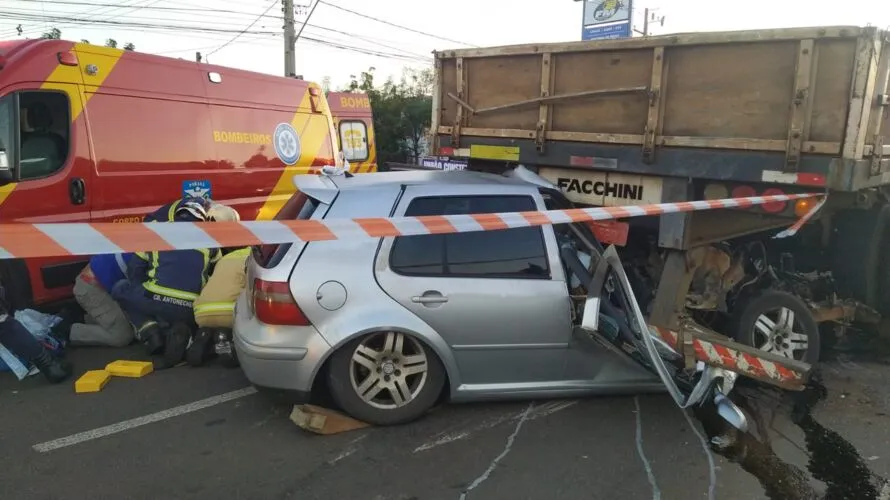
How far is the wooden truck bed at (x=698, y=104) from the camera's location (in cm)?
396

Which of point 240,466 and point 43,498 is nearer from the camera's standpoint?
point 43,498

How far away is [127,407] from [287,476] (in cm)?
157

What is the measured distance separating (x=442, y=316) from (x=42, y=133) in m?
4.23

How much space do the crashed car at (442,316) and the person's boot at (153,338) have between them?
5.14 feet

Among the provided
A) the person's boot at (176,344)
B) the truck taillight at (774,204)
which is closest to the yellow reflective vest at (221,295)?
the person's boot at (176,344)

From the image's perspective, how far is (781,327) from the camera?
482cm

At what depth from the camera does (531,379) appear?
4043 millimetres

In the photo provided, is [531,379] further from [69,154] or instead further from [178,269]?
[69,154]

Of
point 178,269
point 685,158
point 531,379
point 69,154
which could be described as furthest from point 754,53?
point 69,154

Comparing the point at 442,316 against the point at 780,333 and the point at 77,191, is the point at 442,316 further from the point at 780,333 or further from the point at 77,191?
the point at 77,191

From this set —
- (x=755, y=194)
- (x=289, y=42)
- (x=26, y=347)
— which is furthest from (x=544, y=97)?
(x=289, y=42)

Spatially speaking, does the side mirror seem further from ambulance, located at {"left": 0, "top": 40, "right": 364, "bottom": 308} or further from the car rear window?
the car rear window

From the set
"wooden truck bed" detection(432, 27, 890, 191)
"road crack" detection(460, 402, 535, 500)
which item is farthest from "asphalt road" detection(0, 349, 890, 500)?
"wooden truck bed" detection(432, 27, 890, 191)

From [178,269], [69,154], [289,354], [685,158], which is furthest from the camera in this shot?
[69,154]
